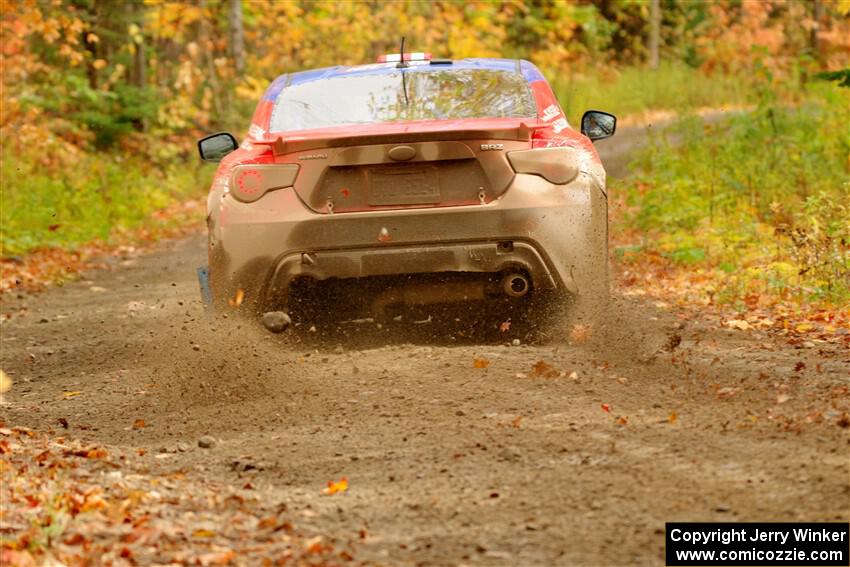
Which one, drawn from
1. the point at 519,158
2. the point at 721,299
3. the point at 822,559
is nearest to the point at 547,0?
the point at 721,299

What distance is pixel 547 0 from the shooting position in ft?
130

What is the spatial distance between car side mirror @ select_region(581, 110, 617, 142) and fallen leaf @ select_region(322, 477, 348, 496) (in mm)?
3750

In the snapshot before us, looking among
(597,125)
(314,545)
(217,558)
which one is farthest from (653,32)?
(217,558)

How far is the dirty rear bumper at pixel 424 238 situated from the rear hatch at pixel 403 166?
0.07 meters

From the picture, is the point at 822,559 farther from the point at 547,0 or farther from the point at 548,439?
the point at 547,0

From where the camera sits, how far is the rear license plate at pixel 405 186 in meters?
7.00

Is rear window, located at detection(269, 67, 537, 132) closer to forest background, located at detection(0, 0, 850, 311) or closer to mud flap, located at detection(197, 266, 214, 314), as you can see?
mud flap, located at detection(197, 266, 214, 314)

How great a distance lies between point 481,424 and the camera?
18.6ft

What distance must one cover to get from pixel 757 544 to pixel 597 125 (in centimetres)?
443

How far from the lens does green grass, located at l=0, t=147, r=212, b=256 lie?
1586cm

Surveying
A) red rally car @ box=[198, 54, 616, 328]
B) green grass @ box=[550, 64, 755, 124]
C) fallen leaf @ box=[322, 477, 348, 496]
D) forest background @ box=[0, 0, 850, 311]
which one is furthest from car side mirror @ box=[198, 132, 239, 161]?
green grass @ box=[550, 64, 755, 124]

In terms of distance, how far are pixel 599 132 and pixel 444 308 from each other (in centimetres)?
147

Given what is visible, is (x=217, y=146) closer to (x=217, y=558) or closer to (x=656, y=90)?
(x=217, y=558)

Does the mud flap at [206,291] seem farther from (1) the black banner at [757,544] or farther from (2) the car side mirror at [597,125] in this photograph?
(1) the black banner at [757,544]
